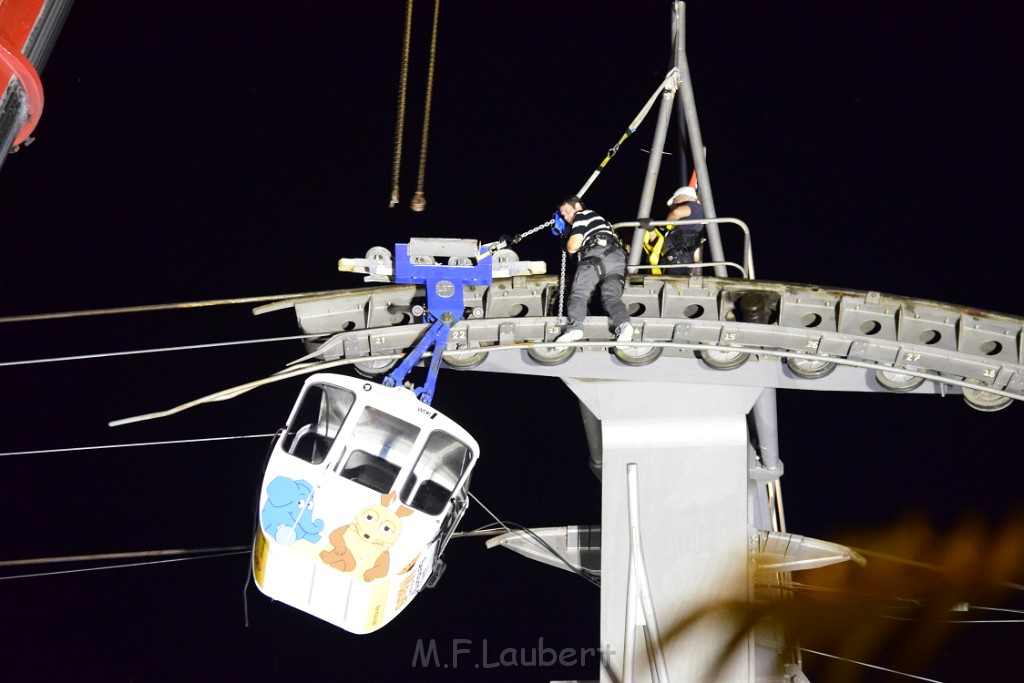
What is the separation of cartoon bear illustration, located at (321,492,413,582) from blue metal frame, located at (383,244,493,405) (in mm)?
1427

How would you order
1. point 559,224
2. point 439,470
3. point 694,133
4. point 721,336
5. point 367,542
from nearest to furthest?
point 367,542 < point 439,470 < point 721,336 < point 559,224 < point 694,133

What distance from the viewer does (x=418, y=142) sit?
2364 centimetres

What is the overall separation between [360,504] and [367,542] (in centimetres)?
32

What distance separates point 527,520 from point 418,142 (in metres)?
6.03

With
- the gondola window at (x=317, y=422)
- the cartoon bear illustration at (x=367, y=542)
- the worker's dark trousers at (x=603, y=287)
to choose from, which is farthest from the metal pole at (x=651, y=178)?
the cartoon bear illustration at (x=367, y=542)

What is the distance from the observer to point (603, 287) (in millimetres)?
13656

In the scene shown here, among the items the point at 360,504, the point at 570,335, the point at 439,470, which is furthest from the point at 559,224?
the point at 360,504

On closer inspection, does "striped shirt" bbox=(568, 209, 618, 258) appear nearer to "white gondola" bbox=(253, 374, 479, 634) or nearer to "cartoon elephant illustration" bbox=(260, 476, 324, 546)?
"white gondola" bbox=(253, 374, 479, 634)

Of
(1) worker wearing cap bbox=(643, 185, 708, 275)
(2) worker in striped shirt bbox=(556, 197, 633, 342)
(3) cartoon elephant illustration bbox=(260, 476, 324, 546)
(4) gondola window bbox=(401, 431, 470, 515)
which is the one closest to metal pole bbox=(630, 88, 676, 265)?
(1) worker wearing cap bbox=(643, 185, 708, 275)

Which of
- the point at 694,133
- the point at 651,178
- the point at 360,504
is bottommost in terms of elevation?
the point at 360,504

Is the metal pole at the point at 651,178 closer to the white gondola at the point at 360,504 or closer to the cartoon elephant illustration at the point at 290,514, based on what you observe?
the white gondola at the point at 360,504

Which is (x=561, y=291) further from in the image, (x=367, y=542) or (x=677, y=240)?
(x=367, y=542)

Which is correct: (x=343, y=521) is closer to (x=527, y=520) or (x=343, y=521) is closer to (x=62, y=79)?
(x=527, y=520)

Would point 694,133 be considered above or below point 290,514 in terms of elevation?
above
